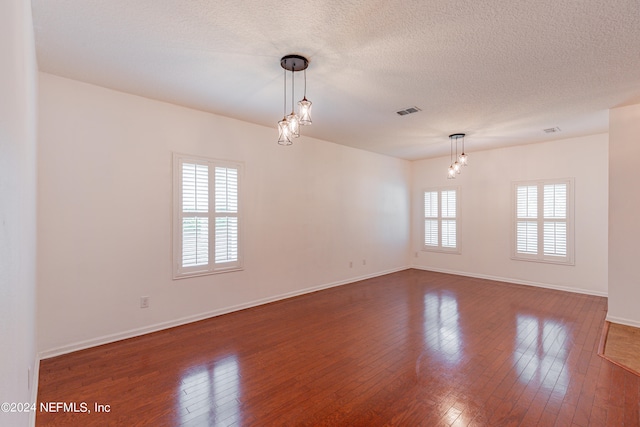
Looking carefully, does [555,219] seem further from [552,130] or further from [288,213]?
[288,213]

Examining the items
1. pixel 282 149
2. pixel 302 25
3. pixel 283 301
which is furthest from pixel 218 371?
pixel 282 149

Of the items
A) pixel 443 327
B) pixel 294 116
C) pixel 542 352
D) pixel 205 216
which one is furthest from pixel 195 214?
pixel 542 352

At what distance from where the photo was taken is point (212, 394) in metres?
2.37

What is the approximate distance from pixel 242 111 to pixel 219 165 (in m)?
0.81

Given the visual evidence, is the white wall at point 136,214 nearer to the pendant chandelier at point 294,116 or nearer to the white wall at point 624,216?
the pendant chandelier at point 294,116

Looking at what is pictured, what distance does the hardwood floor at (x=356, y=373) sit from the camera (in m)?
2.12

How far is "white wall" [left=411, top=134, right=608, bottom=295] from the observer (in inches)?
203

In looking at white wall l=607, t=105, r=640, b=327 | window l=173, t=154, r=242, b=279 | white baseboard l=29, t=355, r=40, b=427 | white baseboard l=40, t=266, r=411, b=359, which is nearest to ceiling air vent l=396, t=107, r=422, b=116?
window l=173, t=154, r=242, b=279

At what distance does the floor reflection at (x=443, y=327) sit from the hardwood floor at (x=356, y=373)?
22 mm

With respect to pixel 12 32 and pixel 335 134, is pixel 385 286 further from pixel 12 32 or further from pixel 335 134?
pixel 12 32

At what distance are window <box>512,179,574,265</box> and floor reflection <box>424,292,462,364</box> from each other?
2.16m

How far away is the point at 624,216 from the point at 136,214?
6080mm

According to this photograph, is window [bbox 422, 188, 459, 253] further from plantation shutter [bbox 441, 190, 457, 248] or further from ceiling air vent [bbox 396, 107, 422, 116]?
ceiling air vent [bbox 396, 107, 422, 116]

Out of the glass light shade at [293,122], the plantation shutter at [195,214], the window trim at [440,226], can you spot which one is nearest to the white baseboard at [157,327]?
the plantation shutter at [195,214]
